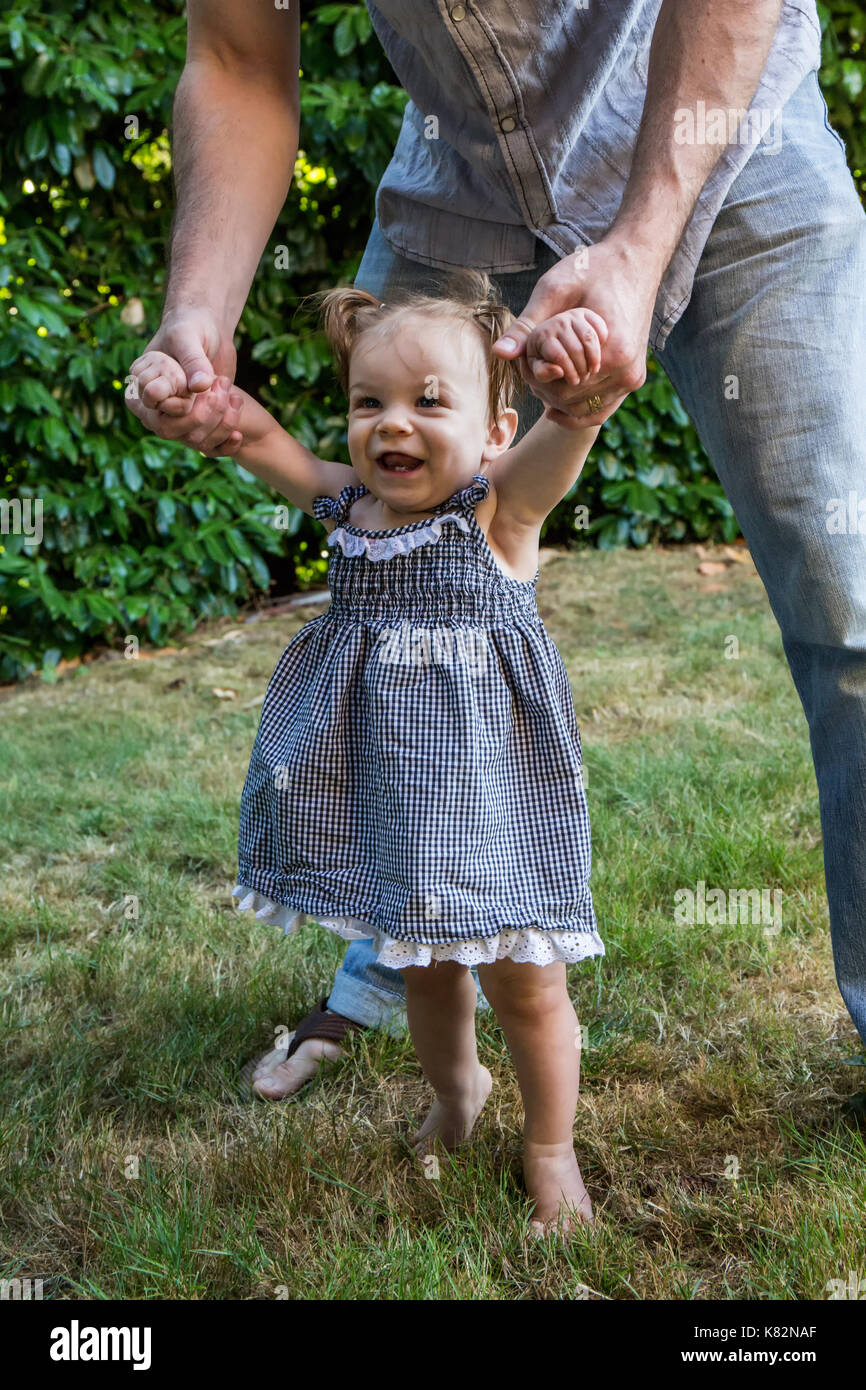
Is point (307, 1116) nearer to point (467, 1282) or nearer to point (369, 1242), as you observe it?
point (369, 1242)

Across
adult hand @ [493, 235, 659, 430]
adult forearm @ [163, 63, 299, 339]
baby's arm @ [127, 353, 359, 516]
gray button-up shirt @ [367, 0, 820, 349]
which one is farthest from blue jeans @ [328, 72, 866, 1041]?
adult forearm @ [163, 63, 299, 339]

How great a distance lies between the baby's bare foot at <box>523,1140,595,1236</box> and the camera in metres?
1.64

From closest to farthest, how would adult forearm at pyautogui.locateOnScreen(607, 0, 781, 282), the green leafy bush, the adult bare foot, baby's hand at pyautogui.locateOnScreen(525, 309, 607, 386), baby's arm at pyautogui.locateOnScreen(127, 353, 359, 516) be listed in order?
baby's hand at pyautogui.locateOnScreen(525, 309, 607, 386), adult forearm at pyautogui.locateOnScreen(607, 0, 781, 282), baby's arm at pyautogui.locateOnScreen(127, 353, 359, 516), the adult bare foot, the green leafy bush

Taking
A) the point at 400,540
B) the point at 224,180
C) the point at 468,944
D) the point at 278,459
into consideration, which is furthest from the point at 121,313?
the point at 468,944

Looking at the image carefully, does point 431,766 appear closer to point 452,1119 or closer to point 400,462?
point 400,462

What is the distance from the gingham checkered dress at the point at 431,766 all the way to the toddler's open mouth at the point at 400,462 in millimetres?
70

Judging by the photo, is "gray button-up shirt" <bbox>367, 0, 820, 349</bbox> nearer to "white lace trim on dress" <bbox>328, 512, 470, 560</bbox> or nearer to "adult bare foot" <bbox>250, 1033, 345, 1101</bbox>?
"white lace trim on dress" <bbox>328, 512, 470, 560</bbox>

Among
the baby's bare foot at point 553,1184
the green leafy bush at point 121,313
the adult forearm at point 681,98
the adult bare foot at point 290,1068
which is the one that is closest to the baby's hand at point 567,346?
the adult forearm at point 681,98

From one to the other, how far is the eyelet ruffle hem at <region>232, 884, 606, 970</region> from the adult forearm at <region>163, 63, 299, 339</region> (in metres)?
0.82

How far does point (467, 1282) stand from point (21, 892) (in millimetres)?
1682

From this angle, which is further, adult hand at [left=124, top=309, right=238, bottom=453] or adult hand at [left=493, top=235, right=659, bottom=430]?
adult hand at [left=124, top=309, right=238, bottom=453]

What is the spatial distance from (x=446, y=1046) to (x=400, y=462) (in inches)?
31.5

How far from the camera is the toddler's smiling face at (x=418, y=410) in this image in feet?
5.27

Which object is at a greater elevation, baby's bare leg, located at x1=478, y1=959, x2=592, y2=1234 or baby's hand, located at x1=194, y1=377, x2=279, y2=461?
baby's hand, located at x1=194, y1=377, x2=279, y2=461
